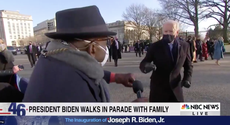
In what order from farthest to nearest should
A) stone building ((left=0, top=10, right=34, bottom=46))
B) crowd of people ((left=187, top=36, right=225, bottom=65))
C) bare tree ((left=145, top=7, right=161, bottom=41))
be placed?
stone building ((left=0, top=10, right=34, bottom=46)), bare tree ((left=145, top=7, right=161, bottom=41)), crowd of people ((left=187, top=36, right=225, bottom=65))

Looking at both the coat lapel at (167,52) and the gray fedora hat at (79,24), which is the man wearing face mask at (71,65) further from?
the coat lapel at (167,52)

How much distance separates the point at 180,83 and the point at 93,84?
1.58 meters

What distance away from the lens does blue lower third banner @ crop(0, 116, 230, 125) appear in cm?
104

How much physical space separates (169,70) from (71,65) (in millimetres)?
1530

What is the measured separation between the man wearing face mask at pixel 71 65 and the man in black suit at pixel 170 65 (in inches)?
47.4

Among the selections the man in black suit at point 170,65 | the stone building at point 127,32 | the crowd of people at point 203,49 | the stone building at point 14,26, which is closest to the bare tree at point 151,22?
the stone building at point 127,32

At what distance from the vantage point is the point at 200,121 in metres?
2.07

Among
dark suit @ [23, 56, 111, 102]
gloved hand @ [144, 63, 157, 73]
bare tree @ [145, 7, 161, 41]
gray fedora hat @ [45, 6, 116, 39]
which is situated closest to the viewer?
dark suit @ [23, 56, 111, 102]

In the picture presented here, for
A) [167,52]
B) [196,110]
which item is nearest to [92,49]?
[167,52]

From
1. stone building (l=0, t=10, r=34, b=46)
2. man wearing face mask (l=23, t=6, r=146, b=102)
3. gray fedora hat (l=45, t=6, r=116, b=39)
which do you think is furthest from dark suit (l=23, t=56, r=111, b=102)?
stone building (l=0, t=10, r=34, b=46)

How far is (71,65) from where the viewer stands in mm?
846

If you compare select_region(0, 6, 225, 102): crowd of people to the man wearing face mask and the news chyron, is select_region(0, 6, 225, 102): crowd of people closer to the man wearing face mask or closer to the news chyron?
the man wearing face mask

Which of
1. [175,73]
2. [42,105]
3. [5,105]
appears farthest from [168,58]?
[5,105]

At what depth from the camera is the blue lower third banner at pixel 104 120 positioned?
104 centimetres
